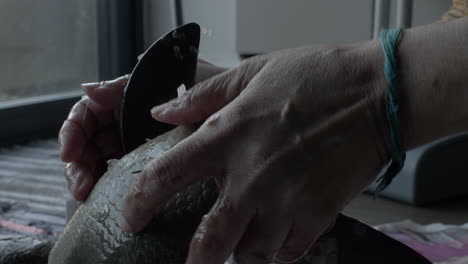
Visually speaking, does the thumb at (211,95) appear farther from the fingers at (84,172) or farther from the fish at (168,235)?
the fingers at (84,172)

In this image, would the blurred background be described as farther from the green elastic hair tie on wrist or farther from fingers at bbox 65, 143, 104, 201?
the green elastic hair tie on wrist

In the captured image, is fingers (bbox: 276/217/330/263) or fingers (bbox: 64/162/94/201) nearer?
fingers (bbox: 276/217/330/263)

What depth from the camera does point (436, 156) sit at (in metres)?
1.51

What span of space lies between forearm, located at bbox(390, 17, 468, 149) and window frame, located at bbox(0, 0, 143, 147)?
1.96m

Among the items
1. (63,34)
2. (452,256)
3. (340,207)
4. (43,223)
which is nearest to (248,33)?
(63,34)

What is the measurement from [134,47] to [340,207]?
243 cm

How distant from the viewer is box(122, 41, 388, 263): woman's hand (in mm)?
480

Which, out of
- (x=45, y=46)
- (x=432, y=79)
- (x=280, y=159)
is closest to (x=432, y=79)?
(x=432, y=79)

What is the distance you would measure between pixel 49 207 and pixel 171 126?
1008 millimetres

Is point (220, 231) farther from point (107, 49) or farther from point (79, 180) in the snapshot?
point (107, 49)

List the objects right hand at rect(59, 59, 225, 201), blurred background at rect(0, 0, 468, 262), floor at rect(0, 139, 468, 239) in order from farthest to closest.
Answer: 1. blurred background at rect(0, 0, 468, 262)
2. floor at rect(0, 139, 468, 239)
3. right hand at rect(59, 59, 225, 201)

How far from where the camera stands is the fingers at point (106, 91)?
84 centimetres

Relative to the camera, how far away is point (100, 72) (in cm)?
268

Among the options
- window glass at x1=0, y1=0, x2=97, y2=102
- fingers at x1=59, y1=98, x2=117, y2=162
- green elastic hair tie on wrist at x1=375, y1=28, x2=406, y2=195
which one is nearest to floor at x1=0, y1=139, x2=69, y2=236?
window glass at x1=0, y1=0, x2=97, y2=102
